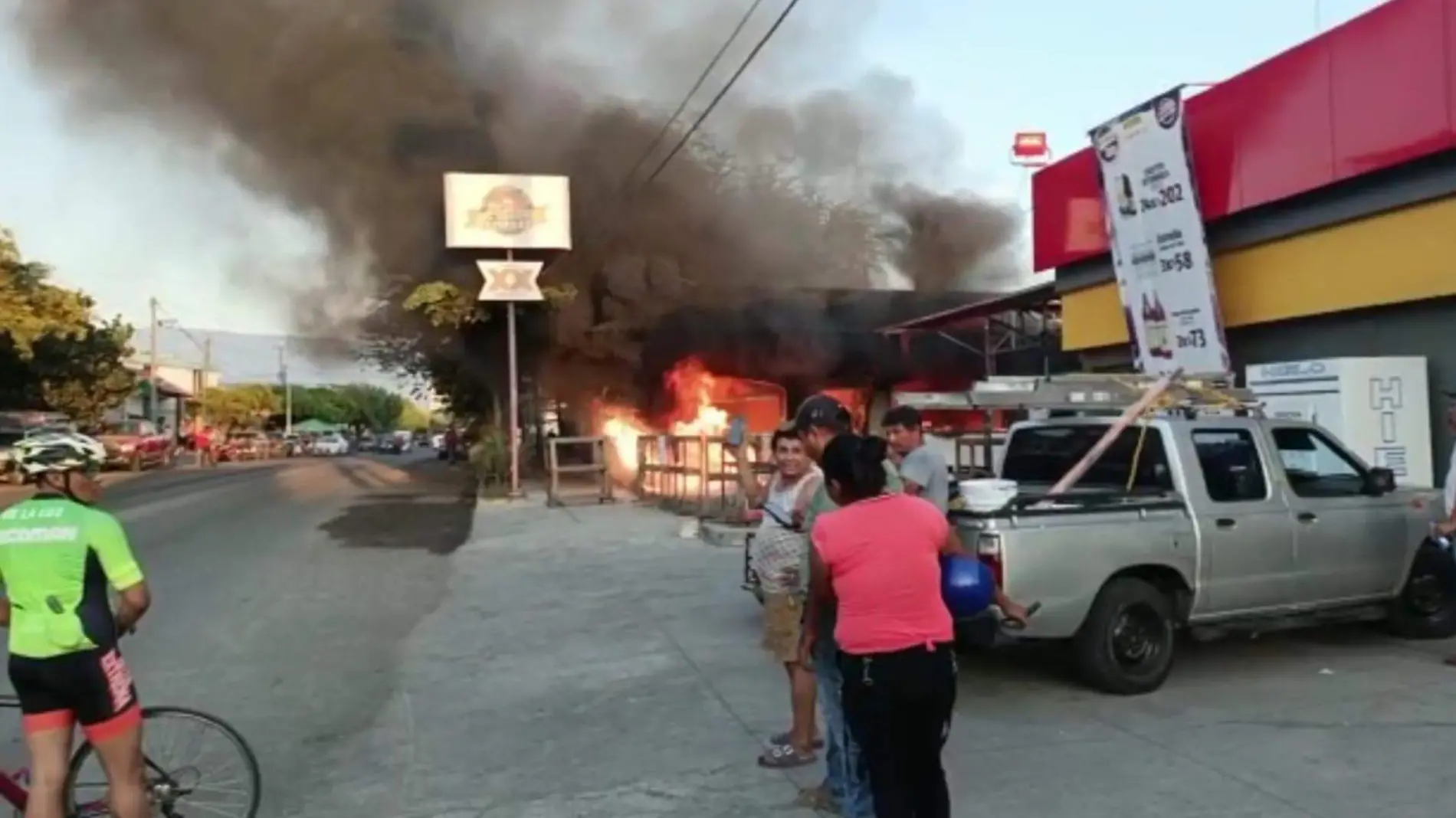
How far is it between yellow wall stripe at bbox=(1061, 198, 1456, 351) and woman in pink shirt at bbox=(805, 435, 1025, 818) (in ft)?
28.7

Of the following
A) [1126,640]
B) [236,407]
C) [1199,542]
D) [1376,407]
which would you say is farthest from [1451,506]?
[236,407]

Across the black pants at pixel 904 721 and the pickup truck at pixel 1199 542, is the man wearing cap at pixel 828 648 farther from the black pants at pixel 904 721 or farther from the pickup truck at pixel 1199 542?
the pickup truck at pixel 1199 542

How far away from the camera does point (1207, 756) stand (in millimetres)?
5090

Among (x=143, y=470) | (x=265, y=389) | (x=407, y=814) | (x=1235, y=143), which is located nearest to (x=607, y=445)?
(x=1235, y=143)

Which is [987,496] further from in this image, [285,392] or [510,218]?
[285,392]

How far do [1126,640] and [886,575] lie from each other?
3.42 meters

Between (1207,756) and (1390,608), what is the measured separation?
3.03 m

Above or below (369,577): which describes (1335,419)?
above

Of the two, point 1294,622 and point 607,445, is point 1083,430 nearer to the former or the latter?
point 1294,622

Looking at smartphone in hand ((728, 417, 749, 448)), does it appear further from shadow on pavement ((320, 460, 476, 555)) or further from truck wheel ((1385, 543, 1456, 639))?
shadow on pavement ((320, 460, 476, 555))

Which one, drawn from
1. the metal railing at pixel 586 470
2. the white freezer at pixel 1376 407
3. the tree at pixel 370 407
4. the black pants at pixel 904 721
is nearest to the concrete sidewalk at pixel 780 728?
the black pants at pixel 904 721

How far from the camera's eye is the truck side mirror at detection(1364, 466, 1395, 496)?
694 cm

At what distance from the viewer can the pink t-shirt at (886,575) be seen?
3.37 m

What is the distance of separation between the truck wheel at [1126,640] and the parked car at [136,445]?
110 feet
